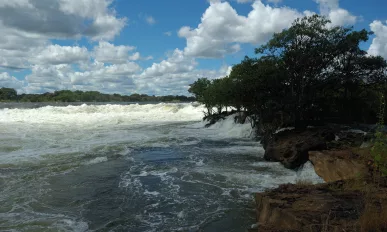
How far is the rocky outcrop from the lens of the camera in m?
5.25

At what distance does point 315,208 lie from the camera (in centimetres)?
607

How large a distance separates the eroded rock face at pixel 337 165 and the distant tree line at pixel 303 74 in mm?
10751

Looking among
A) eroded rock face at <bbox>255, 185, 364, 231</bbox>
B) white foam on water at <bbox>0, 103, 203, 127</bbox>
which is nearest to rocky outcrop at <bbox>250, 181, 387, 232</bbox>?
eroded rock face at <bbox>255, 185, 364, 231</bbox>

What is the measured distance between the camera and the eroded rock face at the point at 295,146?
13914 mm

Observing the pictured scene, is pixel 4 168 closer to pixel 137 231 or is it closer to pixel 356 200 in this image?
pixel 137 231

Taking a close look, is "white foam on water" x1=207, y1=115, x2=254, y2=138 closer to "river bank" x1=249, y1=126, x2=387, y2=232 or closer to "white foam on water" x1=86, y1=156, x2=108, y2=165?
"white foam on water" x1=86, y1=156, x2=108, y2=165

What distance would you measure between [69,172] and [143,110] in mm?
53251

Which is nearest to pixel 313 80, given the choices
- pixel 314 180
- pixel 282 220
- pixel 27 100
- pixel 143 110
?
pixel 314 180

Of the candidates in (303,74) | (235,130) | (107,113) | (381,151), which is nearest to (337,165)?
(381,151)

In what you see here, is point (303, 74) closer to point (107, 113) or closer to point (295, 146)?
point (295, 146)

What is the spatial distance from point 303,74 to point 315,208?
18.1 metres

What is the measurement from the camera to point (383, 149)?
6.55 meters

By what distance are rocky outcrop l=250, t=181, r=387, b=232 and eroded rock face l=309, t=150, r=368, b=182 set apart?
4.86ft

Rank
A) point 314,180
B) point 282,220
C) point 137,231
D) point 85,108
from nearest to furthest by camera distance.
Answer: point 282,220 < point 137,231 < point 314,180 < point 85,108
